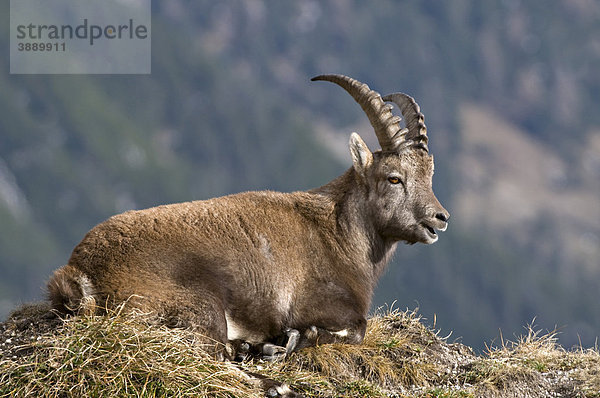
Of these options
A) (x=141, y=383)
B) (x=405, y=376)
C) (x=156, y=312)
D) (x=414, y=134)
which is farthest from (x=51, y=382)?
(x=414, y=134)

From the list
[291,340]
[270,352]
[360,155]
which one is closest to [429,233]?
[360,155]

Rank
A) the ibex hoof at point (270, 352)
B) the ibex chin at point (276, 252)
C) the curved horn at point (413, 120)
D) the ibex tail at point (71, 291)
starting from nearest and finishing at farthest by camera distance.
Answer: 1. the ibex tail at point (71, 291)
2. the ibex chin at point (276, 252)
3. the ibex hoof at point (270, 352)
4. the curved horn at point (413, 120)

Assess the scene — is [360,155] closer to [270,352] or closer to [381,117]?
[381,117]

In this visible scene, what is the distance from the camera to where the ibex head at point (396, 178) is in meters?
12.5

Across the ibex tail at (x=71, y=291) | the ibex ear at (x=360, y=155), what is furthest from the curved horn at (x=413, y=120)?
the ibex tail at (x=71, y=291)

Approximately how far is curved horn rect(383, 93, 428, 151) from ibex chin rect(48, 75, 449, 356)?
21mm

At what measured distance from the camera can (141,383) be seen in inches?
332

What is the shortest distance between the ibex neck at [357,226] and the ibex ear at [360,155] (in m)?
0.23

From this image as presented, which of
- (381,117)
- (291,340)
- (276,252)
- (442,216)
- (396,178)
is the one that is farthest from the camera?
(381,117)

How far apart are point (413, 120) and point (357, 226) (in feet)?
7.46

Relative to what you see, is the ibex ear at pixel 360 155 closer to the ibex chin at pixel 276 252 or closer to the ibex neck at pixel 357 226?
the ibex chin at pixel 276 252

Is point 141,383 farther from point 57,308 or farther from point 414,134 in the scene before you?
point 414,134

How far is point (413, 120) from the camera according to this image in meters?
13.3

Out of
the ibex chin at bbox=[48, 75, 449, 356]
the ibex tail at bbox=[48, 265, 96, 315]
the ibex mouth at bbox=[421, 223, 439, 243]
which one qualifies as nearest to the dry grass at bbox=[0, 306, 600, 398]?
the ibex tail at bbox=[48, 265, 96, 315]
